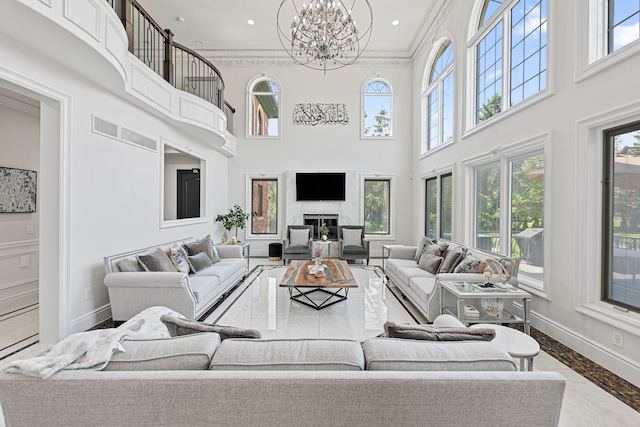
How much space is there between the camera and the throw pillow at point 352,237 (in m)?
7.63

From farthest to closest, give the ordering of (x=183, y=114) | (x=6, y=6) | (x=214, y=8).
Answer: (x=214, y=8), (x=183, y=114), (x=6, y=6)

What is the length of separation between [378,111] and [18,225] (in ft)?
26.1

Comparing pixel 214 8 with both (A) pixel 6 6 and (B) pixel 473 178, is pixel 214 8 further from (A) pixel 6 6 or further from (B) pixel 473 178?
(B) pixel 473 178

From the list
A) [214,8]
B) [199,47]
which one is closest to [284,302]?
[214,8]

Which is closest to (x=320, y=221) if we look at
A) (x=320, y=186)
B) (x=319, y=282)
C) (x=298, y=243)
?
(x=320, y=186)

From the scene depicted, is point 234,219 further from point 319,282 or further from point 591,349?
point 591,349

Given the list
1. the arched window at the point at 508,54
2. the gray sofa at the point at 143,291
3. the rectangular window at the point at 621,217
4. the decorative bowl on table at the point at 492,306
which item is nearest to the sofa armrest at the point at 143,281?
the gray sofa at the point at 143,291

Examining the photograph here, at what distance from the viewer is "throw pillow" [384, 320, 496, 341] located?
152 cm

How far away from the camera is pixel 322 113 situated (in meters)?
8.55

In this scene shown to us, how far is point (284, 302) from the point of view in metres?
4.54

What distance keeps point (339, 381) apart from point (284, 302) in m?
3.46

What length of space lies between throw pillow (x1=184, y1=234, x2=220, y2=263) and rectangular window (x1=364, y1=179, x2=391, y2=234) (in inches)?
179

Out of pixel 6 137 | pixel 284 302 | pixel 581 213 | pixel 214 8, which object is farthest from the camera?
pixel 214 8

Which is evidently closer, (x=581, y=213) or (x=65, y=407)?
(x=65, y=407)
